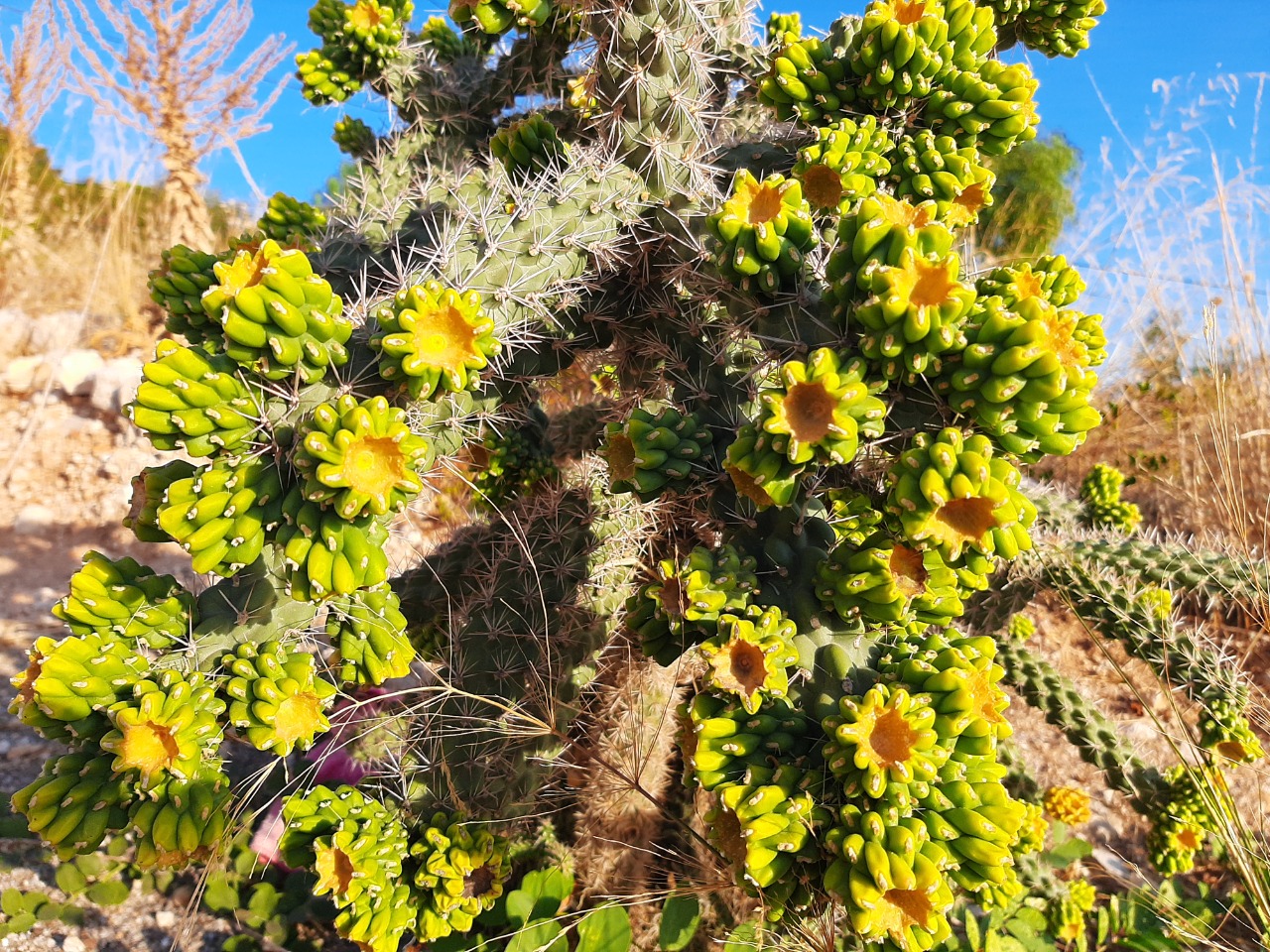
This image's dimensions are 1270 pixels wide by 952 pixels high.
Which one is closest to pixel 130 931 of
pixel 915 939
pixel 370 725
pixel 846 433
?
pixel 370 725

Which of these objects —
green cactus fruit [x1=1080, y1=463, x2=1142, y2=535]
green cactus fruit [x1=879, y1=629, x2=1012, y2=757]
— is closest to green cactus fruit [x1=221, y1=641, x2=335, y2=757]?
green cactus fruit [x1=879, y1=629, x2=1012, y2=757]

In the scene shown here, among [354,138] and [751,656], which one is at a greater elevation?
[354,138]

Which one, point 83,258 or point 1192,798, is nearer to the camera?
point 1192,798

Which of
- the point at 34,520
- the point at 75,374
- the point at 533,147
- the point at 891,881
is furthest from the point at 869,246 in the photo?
the point at 75,374

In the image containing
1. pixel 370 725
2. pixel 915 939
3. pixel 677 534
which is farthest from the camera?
pixel 677 534

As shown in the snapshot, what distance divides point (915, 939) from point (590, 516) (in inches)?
55.9

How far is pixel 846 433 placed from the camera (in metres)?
1.00

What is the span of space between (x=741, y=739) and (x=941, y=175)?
44.3 inches

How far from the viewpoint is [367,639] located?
1283 mm

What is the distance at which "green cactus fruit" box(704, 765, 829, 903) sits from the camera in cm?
99

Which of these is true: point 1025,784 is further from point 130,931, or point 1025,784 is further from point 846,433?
point 130,931

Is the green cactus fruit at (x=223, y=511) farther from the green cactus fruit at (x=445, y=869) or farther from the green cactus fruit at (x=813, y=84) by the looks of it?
the green cactus fruit at (x=813, y=84)

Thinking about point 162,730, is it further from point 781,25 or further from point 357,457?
point 781,25

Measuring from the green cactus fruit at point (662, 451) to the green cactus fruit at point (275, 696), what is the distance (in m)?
0.62
